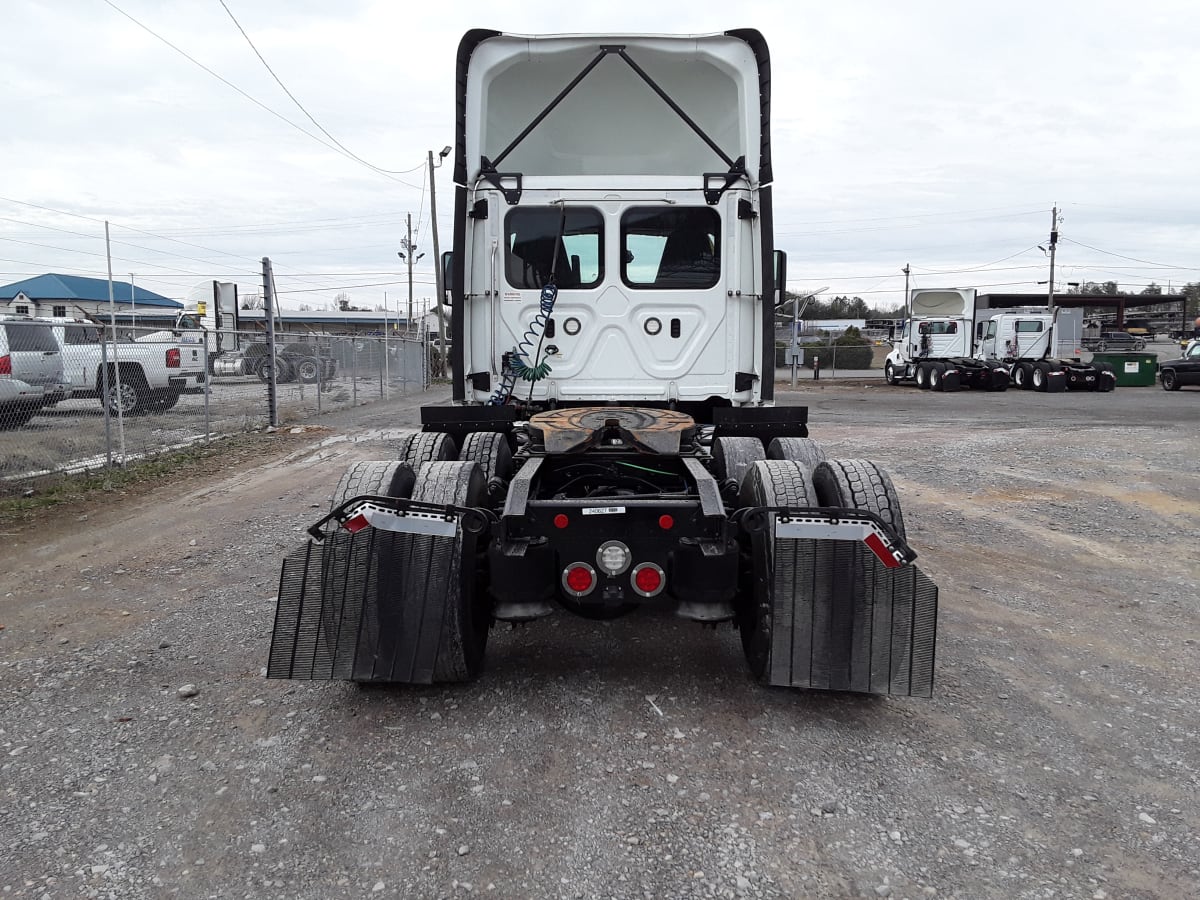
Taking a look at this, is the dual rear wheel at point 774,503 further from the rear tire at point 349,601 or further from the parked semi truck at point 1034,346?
the parked semi truck at point 1034,346

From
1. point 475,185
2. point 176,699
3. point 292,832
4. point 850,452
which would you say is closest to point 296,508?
point 475,185

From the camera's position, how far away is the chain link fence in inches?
379

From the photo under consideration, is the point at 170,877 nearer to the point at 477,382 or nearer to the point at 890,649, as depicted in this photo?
the point at 890,649

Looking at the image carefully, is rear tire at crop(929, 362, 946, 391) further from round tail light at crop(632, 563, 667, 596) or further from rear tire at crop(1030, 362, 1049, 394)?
round tail light at crop(632, 563, 667, 596)

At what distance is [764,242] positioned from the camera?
5941 mm

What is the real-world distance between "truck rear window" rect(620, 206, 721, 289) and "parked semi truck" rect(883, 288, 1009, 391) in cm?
2507

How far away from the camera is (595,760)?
340 cm

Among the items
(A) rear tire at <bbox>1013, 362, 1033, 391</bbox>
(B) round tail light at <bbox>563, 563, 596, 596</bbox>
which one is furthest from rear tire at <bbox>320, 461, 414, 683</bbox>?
(A) rear tire at <bbox>1013, 362, 1033, 391</bbox>

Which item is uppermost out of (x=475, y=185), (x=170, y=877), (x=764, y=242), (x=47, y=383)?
(x=475, y=185)

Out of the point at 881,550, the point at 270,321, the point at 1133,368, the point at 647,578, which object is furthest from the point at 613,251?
the point at 1133,368

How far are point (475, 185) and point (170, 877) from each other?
4.56 m

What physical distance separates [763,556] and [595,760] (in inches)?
43.6

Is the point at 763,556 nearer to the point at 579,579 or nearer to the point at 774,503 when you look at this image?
the point at 774,503

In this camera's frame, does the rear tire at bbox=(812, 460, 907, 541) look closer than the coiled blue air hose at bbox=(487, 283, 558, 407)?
Yes
